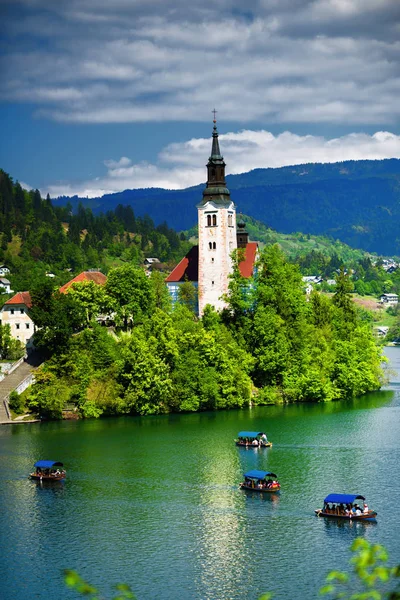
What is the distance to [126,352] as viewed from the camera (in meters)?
107

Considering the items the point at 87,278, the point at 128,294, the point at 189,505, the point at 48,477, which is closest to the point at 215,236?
the point at 128,294

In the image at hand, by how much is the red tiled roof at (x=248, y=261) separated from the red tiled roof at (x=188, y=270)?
6501 mm

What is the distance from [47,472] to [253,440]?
19.9 m

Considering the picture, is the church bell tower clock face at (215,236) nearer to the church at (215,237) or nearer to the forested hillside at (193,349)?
the church at (215,237)

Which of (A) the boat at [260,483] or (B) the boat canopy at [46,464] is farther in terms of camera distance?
(B) the boat canopy at [46,464]

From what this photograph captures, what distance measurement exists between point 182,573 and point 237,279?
236 ft

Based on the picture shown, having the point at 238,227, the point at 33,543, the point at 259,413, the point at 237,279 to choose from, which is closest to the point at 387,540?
the point at 33,543

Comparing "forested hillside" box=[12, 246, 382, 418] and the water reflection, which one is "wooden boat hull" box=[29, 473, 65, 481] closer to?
the water reflection

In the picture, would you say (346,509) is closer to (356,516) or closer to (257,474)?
(356,516)

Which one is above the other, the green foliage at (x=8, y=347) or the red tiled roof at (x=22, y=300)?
the red tiled roof at (x=22, y=300)

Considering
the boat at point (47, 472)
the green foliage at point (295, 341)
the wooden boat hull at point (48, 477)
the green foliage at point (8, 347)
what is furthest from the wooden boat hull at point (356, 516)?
the green foliage at point (8, 347)

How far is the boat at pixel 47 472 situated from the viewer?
73562 millimetres

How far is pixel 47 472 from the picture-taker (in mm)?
74000

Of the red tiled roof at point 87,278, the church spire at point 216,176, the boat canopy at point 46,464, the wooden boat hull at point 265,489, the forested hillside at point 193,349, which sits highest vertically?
the church spire at point 216,176
